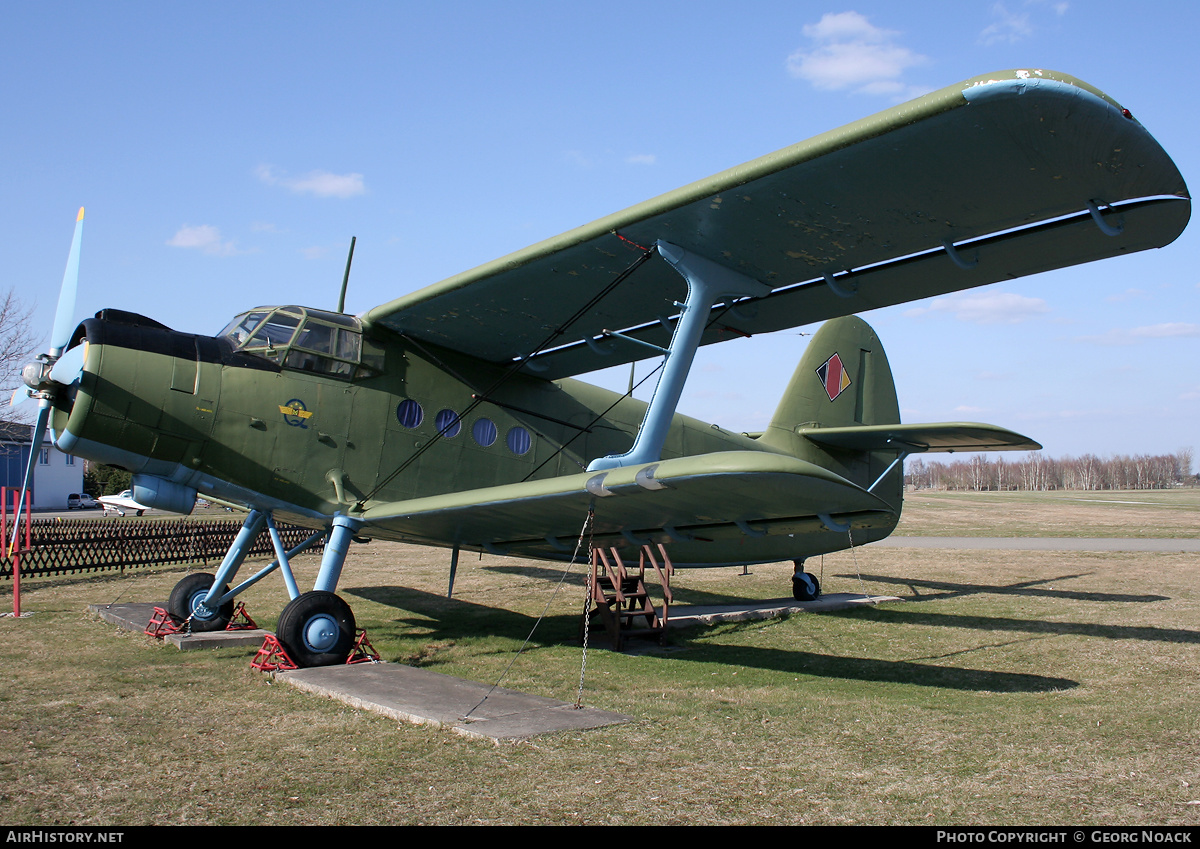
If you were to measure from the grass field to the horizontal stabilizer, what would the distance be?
222cm

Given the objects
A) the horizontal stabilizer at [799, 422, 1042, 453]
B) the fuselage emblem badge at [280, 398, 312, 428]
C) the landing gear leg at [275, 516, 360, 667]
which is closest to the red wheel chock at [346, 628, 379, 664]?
the landing gear leg at [275, 516, 360, 667]

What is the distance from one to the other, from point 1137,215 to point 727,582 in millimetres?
11557

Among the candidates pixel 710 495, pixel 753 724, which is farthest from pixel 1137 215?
pixel 753 724

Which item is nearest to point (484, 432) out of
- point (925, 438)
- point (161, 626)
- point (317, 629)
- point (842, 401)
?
point (317, 629)

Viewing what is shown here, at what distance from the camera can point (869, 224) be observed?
19.6 ft

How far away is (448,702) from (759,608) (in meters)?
6.87

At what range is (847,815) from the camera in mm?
3545

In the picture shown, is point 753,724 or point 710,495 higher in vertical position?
point 710,495

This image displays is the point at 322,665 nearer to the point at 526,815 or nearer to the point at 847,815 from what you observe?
the point at 526,815

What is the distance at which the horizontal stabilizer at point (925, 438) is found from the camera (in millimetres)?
8609

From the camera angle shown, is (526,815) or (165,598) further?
(165,598)

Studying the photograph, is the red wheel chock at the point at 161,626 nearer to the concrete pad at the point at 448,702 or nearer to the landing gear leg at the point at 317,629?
the landing gear leg at the point at 317,629

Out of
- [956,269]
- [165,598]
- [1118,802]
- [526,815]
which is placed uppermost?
[956,269]

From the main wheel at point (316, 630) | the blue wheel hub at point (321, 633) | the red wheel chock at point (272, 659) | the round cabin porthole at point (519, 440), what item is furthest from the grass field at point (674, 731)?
the round cabin porthole at point (519, 440)
